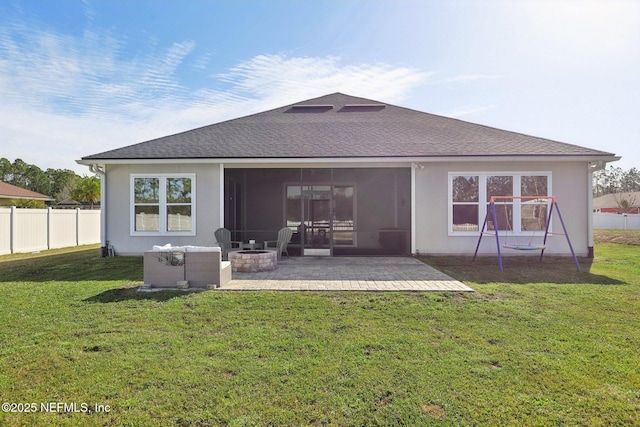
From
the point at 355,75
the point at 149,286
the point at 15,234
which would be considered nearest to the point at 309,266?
the point at 149,286

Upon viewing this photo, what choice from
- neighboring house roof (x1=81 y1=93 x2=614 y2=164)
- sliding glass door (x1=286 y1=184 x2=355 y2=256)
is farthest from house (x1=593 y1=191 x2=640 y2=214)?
sliding glass door (x1=286 y1=184 x2=355 y2=256)

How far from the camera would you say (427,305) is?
16.6 ft

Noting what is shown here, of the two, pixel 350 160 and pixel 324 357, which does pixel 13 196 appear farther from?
pixel 324 357

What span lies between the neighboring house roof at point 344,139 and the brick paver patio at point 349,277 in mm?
3007

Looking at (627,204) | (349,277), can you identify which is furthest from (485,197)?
(627,204)

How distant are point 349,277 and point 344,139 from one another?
536 centimetres

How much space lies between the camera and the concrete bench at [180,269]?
6.16 m

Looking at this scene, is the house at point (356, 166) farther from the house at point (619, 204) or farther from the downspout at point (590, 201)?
the house at point (619, 204)

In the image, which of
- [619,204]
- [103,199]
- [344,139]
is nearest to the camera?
[103,199]

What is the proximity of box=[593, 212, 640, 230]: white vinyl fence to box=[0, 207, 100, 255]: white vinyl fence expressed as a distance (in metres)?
33.4

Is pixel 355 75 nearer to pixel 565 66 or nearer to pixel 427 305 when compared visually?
pixel 565 66

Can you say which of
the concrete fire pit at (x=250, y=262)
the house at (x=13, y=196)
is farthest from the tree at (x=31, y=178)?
the concrete fire pit at (x=250, y=262)

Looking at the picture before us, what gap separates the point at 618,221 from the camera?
25.0m

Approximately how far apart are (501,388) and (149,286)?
5607 millimetres
